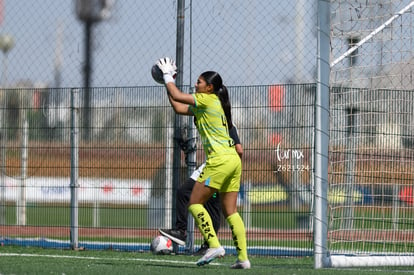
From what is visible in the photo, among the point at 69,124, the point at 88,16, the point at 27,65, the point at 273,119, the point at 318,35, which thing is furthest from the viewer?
the point at 88,16

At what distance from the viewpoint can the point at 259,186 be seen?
1352cm

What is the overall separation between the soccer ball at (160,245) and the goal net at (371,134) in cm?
231

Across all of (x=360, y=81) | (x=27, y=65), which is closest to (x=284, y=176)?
(x=360, y=81)

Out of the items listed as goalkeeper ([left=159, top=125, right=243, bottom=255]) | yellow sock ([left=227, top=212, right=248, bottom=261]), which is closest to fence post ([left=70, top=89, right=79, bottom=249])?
goalkeeper ([left=159, top=125, right=243, bottom=255])

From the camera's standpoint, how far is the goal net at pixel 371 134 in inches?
430

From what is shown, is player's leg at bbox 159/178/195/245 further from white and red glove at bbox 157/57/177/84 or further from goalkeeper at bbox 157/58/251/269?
white and red glove at bbox 157/57/177/84

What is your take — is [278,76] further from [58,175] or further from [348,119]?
[58,175]

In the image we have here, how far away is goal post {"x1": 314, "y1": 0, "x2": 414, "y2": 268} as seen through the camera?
35.0 feet

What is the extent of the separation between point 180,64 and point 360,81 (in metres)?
2.81

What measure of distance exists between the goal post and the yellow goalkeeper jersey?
39.1 inches

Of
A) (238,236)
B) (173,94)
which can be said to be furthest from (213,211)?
(173,94)

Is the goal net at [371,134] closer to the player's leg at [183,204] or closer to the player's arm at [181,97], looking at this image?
the player's arm at [181,97]

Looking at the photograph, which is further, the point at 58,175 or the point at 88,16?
the point at 88,16

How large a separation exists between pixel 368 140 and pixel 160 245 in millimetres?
2836
